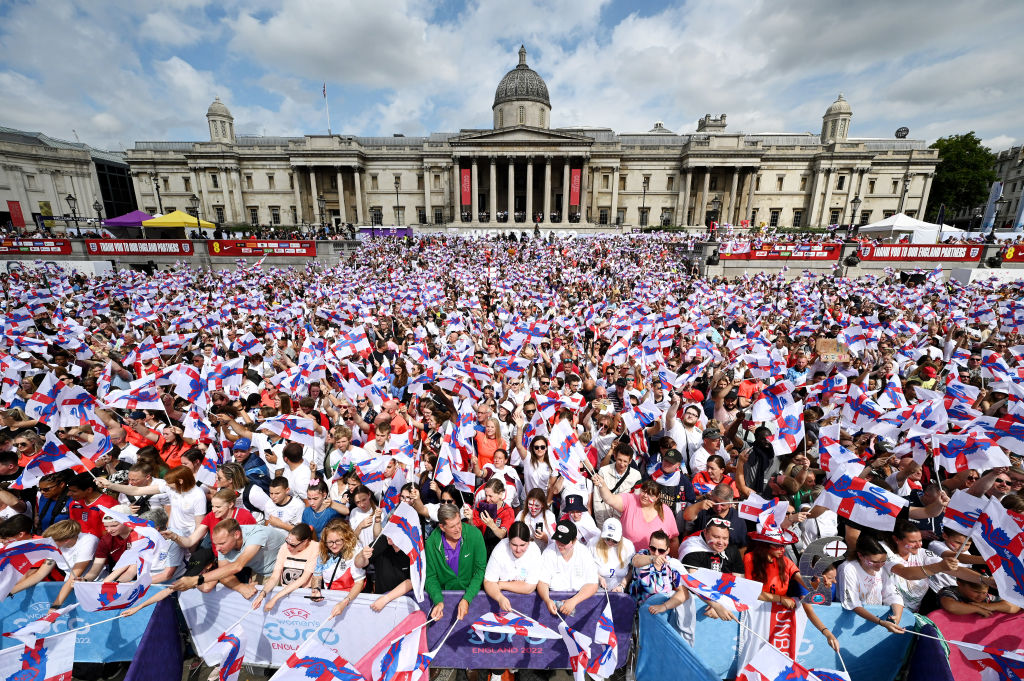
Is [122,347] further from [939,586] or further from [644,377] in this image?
[939,586]

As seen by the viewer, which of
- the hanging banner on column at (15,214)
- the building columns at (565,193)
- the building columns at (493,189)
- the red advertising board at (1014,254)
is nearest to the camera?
the red advertising board at (1014,254)

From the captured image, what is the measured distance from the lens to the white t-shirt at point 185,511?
4.52m

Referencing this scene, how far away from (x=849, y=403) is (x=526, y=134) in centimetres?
5812

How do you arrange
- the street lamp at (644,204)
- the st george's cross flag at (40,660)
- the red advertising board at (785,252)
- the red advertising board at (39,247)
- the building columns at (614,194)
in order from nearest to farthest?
the st george's cross flag at (40,660)
the red advertising board at (785,252)
the red advertising board at (39,247)
the street lamp at (644,204)
the building columns at (614,194)

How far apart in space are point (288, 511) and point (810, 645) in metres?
5.05

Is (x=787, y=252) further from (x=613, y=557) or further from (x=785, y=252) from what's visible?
(x=613, y=557)

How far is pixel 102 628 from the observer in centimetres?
376

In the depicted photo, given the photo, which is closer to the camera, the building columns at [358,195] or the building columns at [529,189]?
the building columns at [529,189]

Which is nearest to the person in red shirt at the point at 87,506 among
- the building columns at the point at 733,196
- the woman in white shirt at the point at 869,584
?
the woman in white shirt at the point at 869,584

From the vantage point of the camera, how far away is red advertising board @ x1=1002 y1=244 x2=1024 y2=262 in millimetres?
23109

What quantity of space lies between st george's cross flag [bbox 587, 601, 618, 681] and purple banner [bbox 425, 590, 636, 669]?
0.17 meters

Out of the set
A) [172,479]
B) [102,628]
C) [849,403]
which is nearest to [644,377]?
[849,403]

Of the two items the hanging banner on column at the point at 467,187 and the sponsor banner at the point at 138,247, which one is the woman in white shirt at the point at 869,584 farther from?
the hanging banner on column at the point at 467,187

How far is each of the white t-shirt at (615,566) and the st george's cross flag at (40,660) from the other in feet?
14.1
